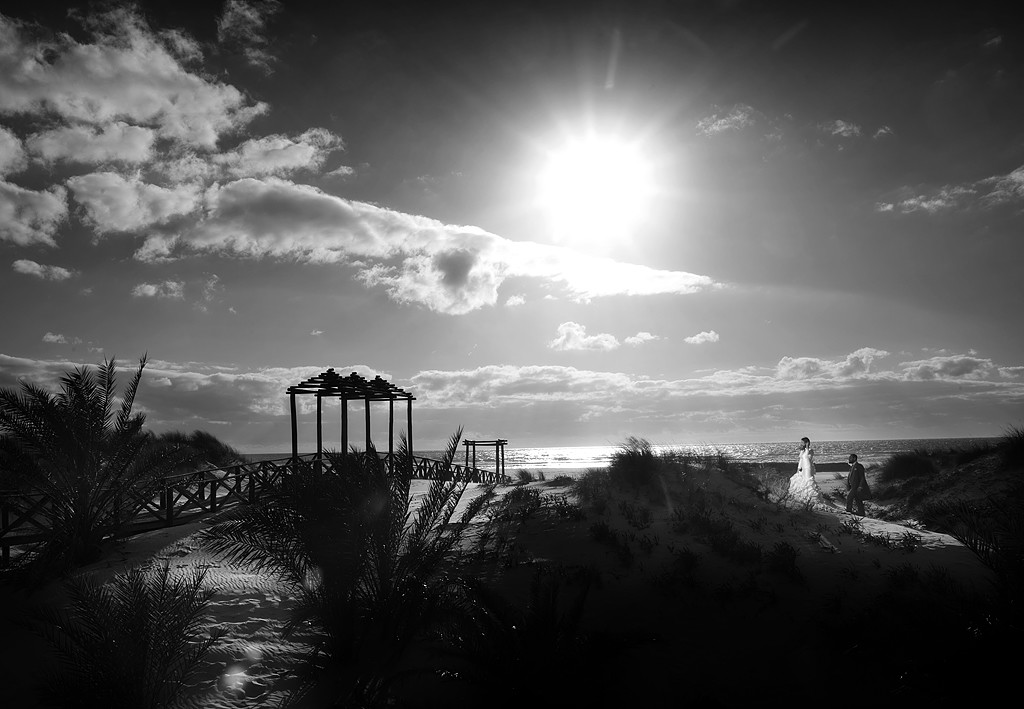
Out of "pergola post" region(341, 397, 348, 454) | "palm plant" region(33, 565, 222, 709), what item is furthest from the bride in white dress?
"pergola post" region(341, 397, 348, 454)

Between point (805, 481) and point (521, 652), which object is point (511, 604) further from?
point (805, 481)

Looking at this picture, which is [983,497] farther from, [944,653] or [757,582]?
[944,653]

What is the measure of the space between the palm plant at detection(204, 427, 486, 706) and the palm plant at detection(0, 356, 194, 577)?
237 inches

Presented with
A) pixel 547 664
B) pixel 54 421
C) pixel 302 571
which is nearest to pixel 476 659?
pixel 547 664

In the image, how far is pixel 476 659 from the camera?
6.31m

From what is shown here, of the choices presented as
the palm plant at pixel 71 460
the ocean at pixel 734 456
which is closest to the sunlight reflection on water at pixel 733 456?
the ocean at pixel 734 456

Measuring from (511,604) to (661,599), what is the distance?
2.87m

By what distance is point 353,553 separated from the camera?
23.7 ft

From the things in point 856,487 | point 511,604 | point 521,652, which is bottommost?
point 521,652

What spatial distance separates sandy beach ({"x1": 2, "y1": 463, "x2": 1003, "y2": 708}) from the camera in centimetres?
739

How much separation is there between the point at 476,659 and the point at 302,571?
8.81 ft

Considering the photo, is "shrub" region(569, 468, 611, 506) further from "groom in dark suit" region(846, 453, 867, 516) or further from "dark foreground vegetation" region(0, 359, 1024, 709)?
"groom in dark suit" region(846, 453, 867, 516)

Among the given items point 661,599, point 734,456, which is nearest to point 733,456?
point 734,456

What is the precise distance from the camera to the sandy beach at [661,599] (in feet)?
24.2
